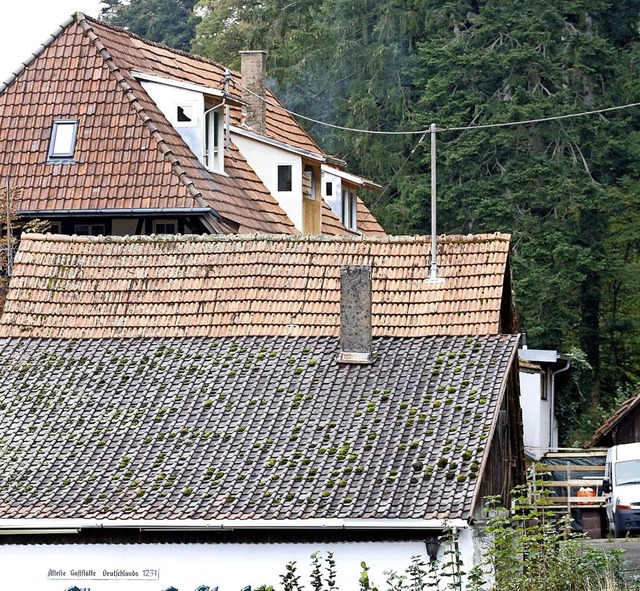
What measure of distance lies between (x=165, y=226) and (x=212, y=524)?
13.5 meters

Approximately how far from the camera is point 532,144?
182 feet

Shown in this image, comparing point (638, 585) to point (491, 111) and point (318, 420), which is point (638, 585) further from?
point (491, 111)

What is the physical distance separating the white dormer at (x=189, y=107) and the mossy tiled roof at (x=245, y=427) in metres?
10.8

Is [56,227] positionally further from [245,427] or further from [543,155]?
[543,155]

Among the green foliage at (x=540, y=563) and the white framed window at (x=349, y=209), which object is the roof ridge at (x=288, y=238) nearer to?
the green foliage at (x=540, y=563)

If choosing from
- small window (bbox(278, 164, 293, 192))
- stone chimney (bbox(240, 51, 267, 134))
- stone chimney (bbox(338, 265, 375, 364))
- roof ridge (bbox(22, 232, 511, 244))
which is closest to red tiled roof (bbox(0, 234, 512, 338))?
roof ridge (bbox(22, 232, 511, 244))

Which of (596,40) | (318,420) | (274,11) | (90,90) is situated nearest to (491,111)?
(596,40)

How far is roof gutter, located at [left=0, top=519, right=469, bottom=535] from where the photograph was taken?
2338 centimetres

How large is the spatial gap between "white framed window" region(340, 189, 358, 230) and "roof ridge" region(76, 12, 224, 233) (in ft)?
32.3

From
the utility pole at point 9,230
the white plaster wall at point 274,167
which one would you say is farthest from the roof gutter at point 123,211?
the white plaster wall at point 274,167

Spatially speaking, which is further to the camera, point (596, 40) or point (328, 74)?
point (328, 74)

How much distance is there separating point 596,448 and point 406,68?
17.6 m

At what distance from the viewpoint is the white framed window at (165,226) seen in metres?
36.8

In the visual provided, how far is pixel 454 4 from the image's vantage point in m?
57.7
